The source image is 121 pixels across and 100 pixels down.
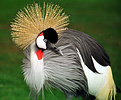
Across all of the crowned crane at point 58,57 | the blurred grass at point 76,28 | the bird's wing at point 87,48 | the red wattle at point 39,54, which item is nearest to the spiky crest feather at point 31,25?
the crowned crane at point 58,57

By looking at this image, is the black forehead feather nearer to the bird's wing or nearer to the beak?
the beak

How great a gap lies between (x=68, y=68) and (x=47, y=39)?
0.38 meters

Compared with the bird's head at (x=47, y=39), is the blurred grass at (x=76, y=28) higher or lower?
lower

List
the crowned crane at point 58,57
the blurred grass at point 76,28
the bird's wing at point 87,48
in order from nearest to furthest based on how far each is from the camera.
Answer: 1. the crowned crane at point 58,57
2. the bird's wing at point 87,48
3. the blurred grass at point 76,28

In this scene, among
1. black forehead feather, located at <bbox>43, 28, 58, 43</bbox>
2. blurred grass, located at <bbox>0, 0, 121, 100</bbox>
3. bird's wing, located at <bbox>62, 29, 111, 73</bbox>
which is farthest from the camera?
blurred grass, located at <bbox>0, 0, 121, 100</bbox>

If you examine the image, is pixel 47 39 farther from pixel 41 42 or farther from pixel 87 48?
pixel 87 48

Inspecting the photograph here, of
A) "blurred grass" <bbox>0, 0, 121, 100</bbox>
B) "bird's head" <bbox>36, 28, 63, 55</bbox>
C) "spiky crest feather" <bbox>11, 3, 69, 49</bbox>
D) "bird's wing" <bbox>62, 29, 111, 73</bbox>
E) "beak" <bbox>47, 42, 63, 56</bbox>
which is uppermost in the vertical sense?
"spiky crest feather" <bbox>11, 3, 69, 49</bbox>

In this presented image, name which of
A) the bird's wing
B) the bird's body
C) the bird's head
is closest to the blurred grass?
the bird's body

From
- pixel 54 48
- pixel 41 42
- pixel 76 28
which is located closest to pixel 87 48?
pixel 54 48

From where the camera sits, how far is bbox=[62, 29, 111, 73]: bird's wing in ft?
9.53

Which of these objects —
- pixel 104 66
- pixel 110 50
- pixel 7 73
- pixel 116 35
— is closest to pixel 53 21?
pixel 104 66

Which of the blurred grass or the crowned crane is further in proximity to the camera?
the blurred grass

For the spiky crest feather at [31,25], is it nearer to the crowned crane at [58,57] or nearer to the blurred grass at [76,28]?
the crowned crane at [58,57]

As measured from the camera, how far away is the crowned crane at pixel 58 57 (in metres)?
2.64
